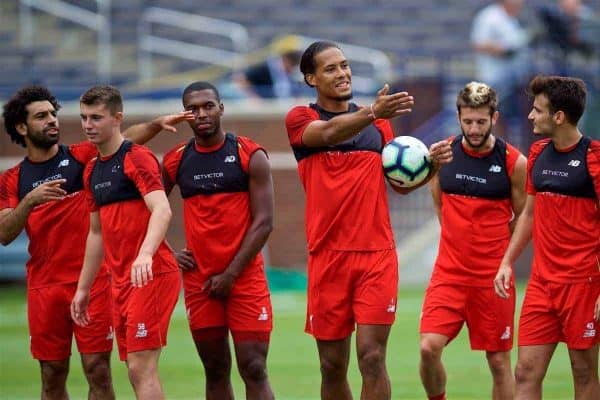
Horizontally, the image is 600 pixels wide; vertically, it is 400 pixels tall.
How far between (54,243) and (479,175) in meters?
3.10

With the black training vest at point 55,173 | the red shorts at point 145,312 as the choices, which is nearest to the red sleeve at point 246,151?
the red shorts at point 145,312

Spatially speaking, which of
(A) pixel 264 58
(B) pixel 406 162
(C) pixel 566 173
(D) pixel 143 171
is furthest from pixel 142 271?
(A) pixel 264 58

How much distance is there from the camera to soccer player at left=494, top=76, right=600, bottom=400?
27.3 feet

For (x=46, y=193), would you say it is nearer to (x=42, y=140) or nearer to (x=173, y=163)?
(x=42, y=140)

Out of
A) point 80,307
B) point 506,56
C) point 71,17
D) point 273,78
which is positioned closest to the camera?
point 80,307

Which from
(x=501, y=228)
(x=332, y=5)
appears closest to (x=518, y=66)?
(x=332, y=5)

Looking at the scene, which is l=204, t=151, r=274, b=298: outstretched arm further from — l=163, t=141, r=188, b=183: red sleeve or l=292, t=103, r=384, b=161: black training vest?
l=163, t=141, r=188, b=183: red sleeve

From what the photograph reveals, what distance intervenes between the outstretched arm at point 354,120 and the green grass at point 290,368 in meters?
3.35

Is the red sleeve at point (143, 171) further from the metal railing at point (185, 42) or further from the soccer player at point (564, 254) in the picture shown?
the metal railing at point (185, 42)

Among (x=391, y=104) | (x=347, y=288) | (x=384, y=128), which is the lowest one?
(x=347, y=288)

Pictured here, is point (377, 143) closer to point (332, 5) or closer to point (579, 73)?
point (579, 73)

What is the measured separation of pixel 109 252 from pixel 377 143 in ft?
6.48

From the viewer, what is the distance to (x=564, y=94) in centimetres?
844

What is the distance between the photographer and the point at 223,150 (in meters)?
9.30
